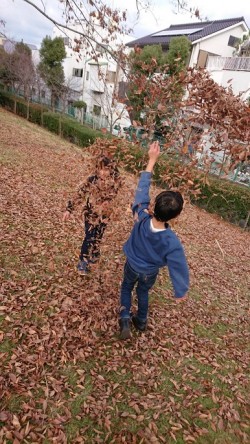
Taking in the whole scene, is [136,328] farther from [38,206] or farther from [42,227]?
→ [38,206]

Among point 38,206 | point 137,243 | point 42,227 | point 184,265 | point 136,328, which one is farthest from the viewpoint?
point 38,206

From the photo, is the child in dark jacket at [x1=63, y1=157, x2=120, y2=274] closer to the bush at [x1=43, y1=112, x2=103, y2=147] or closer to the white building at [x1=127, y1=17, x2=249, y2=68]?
the bush at [x1=43, y1=112, x2=103, y2=147]

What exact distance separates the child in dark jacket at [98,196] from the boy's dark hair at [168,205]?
1090 millimetres

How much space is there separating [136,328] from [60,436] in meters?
1.64

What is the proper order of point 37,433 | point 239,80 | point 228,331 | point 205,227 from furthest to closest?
1. point 239,80
2. point 205,227
3. point 228,331
4. point 37,433

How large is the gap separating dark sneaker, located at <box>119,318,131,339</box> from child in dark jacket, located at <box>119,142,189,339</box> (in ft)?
0.35

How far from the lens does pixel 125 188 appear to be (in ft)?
14.3

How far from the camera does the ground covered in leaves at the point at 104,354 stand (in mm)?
2768

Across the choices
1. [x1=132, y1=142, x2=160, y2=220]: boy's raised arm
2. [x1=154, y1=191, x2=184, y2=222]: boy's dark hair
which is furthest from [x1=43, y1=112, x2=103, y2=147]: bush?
[x1=154, y1=191, x2=184, y2=222]: boy's dark hair

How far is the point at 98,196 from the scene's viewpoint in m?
3.79

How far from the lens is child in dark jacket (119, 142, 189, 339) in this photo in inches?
110

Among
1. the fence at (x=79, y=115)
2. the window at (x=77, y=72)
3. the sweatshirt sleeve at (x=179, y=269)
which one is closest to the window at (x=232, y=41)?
the fence at (x=79, y=115)

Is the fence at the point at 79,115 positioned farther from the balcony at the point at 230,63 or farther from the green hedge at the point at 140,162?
the balcony at the point at 230,63

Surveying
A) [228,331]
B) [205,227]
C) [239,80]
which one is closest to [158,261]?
[228,331]
